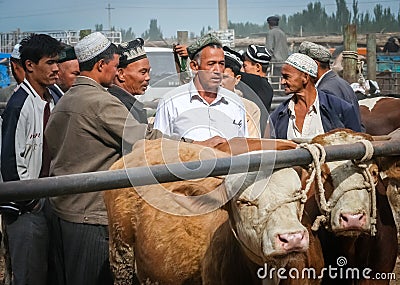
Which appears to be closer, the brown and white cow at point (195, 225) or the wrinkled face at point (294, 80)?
the brown and white cow at point (195, 225)

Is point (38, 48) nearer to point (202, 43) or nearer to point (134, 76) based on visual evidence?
point (134, 76)

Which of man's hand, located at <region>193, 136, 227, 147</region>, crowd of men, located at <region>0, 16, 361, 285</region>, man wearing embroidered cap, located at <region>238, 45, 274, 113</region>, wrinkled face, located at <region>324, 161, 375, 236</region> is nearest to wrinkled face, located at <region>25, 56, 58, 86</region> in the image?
crowd of men, located at <region>0, 16, 361, 285</region>

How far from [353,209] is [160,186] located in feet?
4.30

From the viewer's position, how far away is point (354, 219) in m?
3.69

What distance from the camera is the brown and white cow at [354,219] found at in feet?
12.2

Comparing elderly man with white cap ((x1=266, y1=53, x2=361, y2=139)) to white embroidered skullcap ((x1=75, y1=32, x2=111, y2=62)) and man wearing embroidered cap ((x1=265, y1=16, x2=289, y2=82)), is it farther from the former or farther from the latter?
man wearing embroidered cap ((x1=265, y1=16, x2=289, y2=82))

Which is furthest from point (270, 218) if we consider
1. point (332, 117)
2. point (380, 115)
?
point (380, 115)

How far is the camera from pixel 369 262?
4.24 meters

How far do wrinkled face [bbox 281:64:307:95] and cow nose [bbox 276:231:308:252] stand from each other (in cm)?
240

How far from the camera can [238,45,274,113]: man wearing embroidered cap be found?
6.95 meters

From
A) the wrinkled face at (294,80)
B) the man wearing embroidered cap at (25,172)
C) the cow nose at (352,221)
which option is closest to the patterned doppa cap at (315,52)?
the wrinkled face at (294,80)

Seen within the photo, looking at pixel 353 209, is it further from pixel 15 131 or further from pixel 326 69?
pixel 326 69

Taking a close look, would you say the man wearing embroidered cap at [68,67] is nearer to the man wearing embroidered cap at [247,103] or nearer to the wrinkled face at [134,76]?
the wrinkled face at [134,76]

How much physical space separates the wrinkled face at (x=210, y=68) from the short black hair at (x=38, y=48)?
3.06 feet
